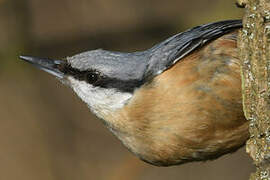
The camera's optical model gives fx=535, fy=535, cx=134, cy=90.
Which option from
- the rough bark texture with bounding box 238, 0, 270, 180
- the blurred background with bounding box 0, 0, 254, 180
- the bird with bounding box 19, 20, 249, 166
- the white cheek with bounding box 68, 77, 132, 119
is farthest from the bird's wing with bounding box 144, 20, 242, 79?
the blurred background with bounding box 0, 0, 254, 180

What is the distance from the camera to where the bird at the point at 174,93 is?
115 inches

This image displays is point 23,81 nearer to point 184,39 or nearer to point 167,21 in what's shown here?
point 167,21

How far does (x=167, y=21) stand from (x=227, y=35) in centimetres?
187

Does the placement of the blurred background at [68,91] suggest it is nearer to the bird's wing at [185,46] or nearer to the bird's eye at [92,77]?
the bird's wing at [185,46]

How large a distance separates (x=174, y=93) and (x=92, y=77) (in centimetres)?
50

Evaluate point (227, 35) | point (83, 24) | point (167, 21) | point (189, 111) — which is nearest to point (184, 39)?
point (227, 35)

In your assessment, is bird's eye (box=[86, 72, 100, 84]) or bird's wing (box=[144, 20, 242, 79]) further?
bird's eye (box=[86, 72, 100, 84])

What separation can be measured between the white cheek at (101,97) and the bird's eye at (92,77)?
29 millimetres

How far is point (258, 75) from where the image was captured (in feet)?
8.37

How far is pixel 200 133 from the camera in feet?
9.66

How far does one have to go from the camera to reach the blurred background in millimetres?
4633

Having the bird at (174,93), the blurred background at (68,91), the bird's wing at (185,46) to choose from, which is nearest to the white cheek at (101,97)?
the bird at (174,93)

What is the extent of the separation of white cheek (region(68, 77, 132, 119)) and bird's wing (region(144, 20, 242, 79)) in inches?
8.2

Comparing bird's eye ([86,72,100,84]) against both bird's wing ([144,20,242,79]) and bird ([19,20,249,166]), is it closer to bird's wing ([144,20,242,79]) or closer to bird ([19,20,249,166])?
bird ([19,20,249,166])
